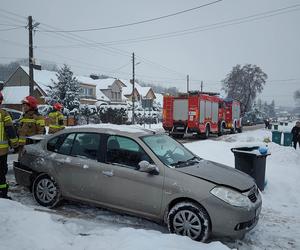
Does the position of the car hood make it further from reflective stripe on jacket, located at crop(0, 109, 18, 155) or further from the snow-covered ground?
reflective stripe on jacket, located at crop(0, 109, 18, 155)

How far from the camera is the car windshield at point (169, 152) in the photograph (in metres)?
5.27

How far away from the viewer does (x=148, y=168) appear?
495 centimetres

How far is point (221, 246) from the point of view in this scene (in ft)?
13.6

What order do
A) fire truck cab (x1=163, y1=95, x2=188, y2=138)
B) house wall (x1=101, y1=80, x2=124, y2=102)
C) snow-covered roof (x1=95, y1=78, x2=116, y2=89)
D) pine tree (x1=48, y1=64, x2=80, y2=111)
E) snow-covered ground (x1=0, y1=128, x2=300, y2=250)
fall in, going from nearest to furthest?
snow-covered ground (x1=0, y1=128, x2=300, y2=250)
fire truck cab (x1=163, y1=95, x2=188, y2=138)
pine tree (x1=48, y1=64, x2=80, y2=111)
house wall (x1=101, y1=80, x2=124, y2=102)
snow-covered roof (x1=95, y1=78, x2=116, y2=89)

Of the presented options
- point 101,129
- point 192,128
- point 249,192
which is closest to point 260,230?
point 249,192

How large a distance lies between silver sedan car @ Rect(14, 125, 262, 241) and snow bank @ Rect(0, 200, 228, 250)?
1.47ft

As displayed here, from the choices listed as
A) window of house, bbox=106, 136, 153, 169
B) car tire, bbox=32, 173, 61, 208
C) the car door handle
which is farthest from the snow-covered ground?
window of house, bbox=106, 136, 153, 169

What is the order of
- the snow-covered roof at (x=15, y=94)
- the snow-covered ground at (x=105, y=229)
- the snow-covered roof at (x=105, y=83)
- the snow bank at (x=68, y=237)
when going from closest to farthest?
the snow bank at (x=68, y=237) → the snow-covered ground at (x=105, y=229) → the snow-covered roof at (x=15, y=94) → the snow-covered roof at (x=105, y=83)

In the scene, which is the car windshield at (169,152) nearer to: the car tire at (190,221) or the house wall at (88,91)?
the car tire at (190,221)

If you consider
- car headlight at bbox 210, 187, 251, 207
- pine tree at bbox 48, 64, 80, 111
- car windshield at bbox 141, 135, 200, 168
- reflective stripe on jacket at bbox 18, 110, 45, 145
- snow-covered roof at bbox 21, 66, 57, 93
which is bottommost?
car headlight at bbox 210, 187, 251, 207

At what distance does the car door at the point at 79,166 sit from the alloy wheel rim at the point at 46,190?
210mm

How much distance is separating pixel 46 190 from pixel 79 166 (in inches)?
34.9

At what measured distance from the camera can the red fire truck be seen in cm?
2086

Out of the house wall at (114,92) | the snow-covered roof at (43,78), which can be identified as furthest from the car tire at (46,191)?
the house wall at (114,92)
